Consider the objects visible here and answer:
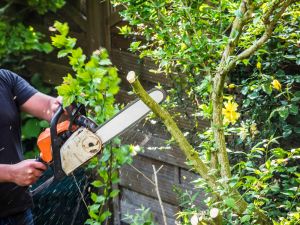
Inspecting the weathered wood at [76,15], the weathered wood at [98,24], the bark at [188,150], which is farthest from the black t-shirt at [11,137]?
the weathered wood at [76,15]

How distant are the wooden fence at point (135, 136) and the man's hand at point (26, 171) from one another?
115 cm

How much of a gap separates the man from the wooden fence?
3.07 feet

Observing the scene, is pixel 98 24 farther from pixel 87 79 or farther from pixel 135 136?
pixel 87 79

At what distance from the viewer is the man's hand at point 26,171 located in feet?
9.55

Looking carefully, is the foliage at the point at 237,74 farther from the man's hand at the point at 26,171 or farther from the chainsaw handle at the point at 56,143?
the man's hand at the point at 26,171

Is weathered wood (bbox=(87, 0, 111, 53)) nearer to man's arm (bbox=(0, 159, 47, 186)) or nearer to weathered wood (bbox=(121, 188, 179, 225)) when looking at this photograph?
weathered wood (bbox=(121, 188, 179, 225))

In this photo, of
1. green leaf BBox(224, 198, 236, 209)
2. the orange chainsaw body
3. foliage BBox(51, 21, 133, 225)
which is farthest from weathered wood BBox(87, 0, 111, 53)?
green leaf BBox(224, 198, 236, 209)

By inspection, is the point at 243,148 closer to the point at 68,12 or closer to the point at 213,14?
the point at 213,14

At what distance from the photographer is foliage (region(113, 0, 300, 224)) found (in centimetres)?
249

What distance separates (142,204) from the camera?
14.3 ft

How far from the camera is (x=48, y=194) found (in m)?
4.56

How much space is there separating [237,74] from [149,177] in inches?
53.8

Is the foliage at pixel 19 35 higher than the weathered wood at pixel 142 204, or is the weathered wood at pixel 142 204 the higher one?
the foliage at pixel 19 35

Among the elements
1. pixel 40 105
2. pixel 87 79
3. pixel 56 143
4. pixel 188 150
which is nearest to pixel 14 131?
pixel 40 105
